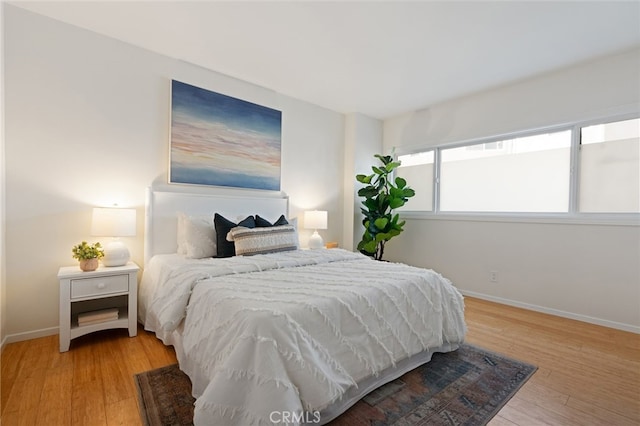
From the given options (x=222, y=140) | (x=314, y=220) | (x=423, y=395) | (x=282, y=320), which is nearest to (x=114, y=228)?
(x=222, y=140)

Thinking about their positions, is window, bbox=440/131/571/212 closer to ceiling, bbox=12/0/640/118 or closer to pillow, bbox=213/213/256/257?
ceiling, bbox=12/0/640/118

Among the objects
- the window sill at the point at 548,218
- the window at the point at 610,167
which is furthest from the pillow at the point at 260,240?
the window at the point at 610,167

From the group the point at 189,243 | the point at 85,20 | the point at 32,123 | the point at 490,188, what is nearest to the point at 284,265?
the point at 189,243

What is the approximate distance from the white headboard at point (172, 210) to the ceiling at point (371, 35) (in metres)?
1.39

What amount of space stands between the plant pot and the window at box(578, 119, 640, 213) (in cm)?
454

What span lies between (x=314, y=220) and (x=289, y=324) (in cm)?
253

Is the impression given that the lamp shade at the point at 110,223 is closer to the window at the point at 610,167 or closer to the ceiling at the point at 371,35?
the ceiling at the point at 371,35

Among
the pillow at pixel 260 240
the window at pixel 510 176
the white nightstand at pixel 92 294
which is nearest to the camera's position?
the white nightstand at pixel 92 294

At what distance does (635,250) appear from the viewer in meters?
2.68

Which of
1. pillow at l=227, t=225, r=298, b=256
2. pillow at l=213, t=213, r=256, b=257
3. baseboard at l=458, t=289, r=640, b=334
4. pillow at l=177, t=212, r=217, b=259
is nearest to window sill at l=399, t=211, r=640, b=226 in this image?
baseboard at l=458, t=289, r=640, b=334

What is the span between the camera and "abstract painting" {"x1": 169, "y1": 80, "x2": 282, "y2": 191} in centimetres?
293

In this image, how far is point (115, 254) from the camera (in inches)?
93.8

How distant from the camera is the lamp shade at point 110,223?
2287 mm

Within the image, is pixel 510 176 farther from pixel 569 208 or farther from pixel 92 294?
pixel 92 294
